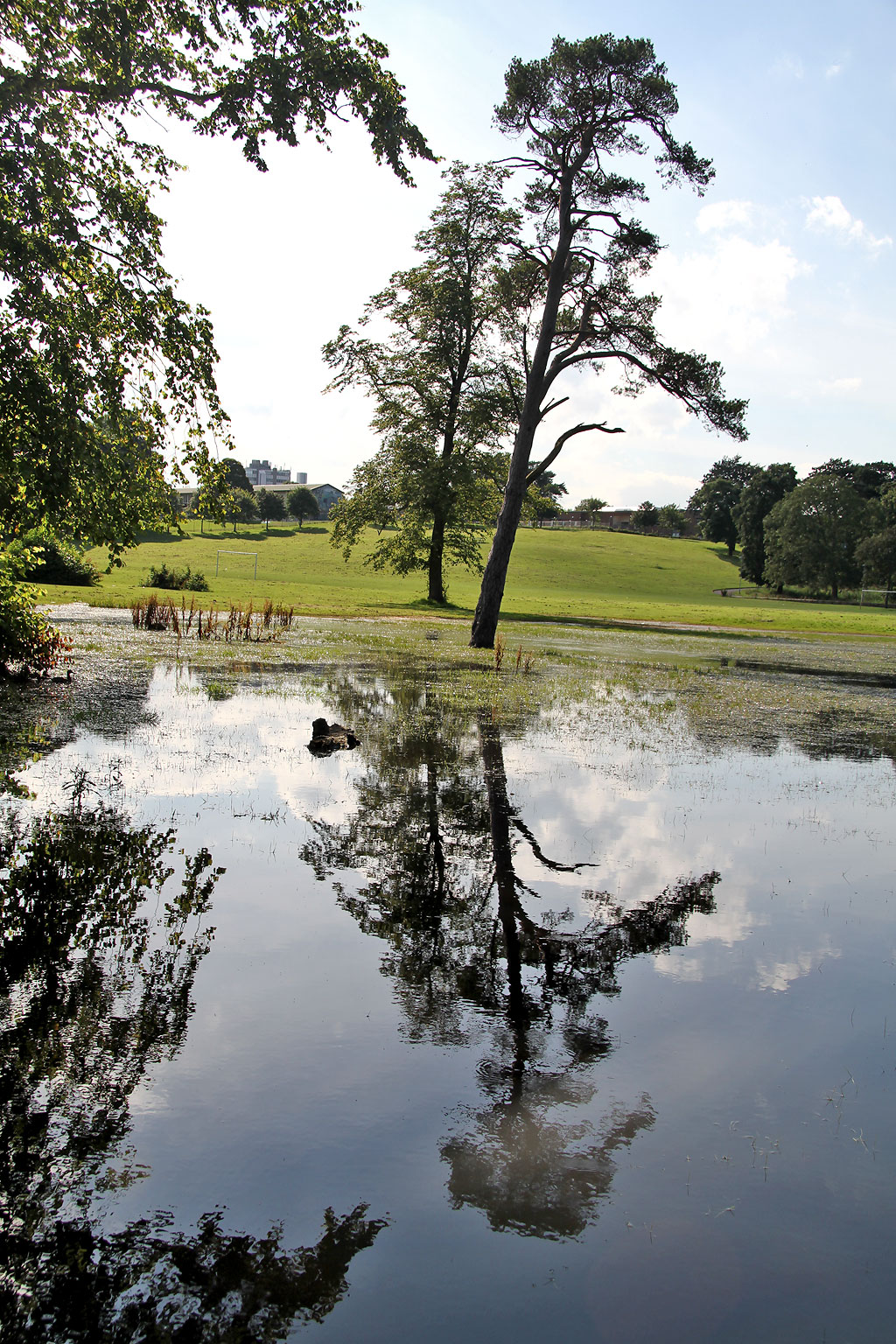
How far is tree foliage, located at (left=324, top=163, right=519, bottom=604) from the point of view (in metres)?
45.2

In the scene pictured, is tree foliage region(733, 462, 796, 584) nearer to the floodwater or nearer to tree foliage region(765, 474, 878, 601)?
tree foliage region(765, 474, 878, 601)

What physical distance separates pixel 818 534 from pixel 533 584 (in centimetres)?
3537

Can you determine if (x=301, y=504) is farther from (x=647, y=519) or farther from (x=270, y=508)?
(x=647, y=519)

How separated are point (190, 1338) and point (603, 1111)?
6.35 ft

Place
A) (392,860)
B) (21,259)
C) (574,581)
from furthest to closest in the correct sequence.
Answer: (574,581) < (21,259) < (392,860)

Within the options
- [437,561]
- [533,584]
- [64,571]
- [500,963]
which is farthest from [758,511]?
[500,963]

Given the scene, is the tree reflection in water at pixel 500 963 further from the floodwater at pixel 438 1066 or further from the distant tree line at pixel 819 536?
the distant tree line at pixel 819 536

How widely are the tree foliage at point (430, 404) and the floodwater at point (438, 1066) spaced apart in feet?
127

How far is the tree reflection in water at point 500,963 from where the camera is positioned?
12.0ft

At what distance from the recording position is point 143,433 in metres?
11.1

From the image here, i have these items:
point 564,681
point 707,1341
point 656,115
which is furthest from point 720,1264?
point 656,115

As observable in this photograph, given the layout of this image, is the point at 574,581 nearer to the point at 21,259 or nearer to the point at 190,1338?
the point at 21,259

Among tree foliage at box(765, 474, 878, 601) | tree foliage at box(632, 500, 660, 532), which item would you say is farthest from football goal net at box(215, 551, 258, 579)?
tree foliage at box(632, 500, 660, 532)

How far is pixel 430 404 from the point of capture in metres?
48.2
